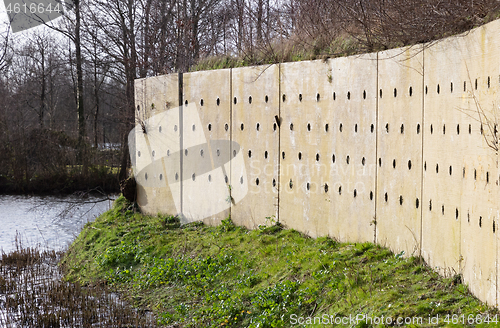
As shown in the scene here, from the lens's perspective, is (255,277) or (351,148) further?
(351,148)

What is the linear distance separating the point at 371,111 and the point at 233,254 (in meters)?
3.15

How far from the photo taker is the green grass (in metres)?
4.84

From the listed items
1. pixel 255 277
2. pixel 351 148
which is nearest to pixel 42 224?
pixel 255 277

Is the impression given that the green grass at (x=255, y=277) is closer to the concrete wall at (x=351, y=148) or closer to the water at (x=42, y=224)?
the concrete wall at (x=351, y=148)

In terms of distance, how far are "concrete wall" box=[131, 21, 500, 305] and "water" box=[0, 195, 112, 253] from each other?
331cm

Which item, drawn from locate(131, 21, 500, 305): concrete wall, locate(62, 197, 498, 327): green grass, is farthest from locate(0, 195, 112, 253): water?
locate(131, 21, 500, 305): concrete wall

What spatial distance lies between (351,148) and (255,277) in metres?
2.32

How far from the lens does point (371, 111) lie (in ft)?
21.3

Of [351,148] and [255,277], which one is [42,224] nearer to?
[255,277]

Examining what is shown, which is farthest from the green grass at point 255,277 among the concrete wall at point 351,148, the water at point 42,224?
the water at point 42,224

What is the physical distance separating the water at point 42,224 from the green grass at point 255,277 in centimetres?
261

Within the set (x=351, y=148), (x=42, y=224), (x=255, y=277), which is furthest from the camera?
(x=42, y=224)

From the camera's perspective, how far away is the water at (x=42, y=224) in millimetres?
12297

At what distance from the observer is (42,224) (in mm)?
14523
